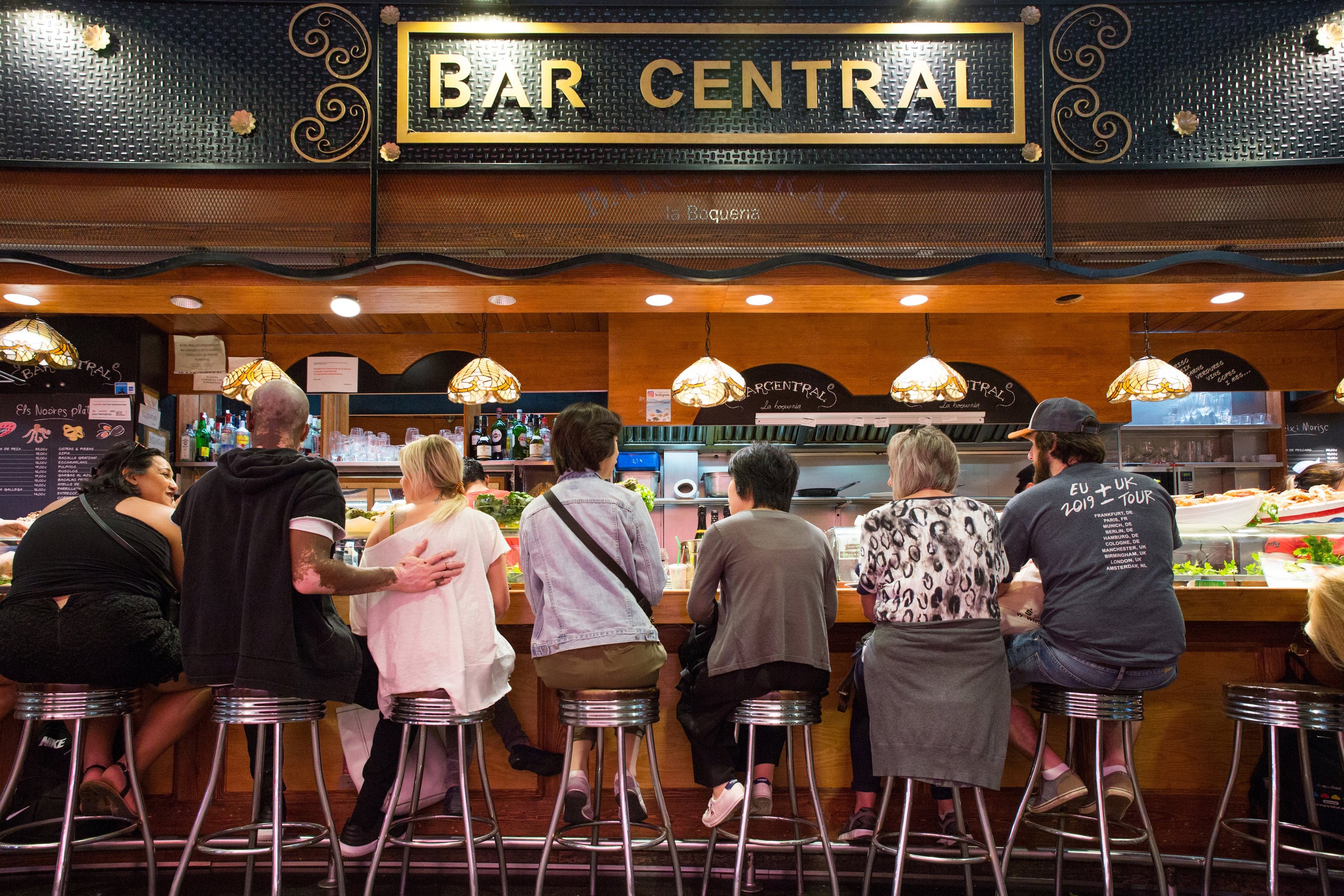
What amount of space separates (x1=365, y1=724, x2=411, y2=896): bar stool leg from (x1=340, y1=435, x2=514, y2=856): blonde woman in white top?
0.12 metres

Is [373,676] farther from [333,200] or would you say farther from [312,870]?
[333,200]

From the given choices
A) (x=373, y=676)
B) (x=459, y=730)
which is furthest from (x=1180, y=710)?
(x=373, y=676)

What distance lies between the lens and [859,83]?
157 inches

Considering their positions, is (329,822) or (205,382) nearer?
(329,822)

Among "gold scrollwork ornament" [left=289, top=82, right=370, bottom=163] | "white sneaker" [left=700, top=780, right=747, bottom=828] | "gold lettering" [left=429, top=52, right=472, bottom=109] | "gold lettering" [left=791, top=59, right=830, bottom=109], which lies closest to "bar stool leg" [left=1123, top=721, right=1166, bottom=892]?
"white sneaker" [left=700, top=780, right=747, bottom=828]

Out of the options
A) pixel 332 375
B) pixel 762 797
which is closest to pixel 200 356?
pixel 332 375

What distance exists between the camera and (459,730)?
8.79 ft

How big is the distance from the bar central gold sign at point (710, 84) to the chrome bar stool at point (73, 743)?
8.44 feet

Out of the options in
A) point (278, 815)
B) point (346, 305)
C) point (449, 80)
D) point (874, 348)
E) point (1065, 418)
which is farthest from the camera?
point (874, 348)

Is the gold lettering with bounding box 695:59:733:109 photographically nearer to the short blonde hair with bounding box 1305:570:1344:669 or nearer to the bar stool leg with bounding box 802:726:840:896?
the bar stool leg with bounding box 802:726:840:896

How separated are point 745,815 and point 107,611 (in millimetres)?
2045

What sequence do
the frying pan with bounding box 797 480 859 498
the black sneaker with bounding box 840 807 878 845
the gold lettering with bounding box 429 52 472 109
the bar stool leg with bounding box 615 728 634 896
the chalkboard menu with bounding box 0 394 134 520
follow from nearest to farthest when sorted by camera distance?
the bar stool leg with bounding box 615 728 634 896 → the black sneaker with bounding box 840 807 878 845 → the gold lettering with bounding box 429 52 472 109 → the chalkboard menu with bounding box 0 394 134 520 → the frying pan with bounding box 797 480 859 498

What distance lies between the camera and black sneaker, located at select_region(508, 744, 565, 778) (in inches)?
122

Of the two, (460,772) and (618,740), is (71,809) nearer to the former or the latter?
(460,772)
